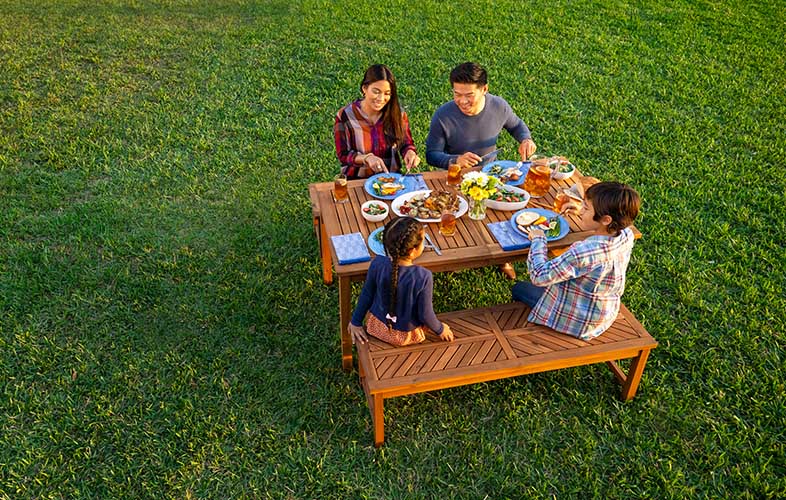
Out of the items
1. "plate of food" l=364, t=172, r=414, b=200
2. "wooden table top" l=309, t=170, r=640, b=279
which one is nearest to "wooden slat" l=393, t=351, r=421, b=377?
"wooden table top" l=309, t=170, r=640, b=279

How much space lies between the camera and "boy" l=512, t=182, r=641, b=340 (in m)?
3.78

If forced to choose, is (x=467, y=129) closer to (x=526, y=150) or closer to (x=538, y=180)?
(x=526, y=150)

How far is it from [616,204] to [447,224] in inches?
43.8

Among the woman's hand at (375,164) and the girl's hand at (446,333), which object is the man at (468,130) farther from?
the girl's hand at (446,333)

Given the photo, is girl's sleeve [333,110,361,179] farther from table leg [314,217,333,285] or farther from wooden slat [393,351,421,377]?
wooden slat [393,351,421,377]

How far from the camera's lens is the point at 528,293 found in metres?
4.53

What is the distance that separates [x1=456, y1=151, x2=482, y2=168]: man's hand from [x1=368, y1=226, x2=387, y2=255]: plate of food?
1.13 m

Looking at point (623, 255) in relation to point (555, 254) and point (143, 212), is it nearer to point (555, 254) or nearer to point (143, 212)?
point (555, 254)

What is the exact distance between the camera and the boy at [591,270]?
3775 millimetres

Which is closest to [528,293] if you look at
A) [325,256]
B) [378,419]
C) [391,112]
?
[378,419]

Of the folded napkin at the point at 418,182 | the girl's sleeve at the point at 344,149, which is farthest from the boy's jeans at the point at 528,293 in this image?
the girl's sleeve at the point at 344,149

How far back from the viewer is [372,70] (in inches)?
193

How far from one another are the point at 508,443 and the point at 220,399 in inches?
79.0

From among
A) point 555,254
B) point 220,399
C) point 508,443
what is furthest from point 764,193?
point 220,399
